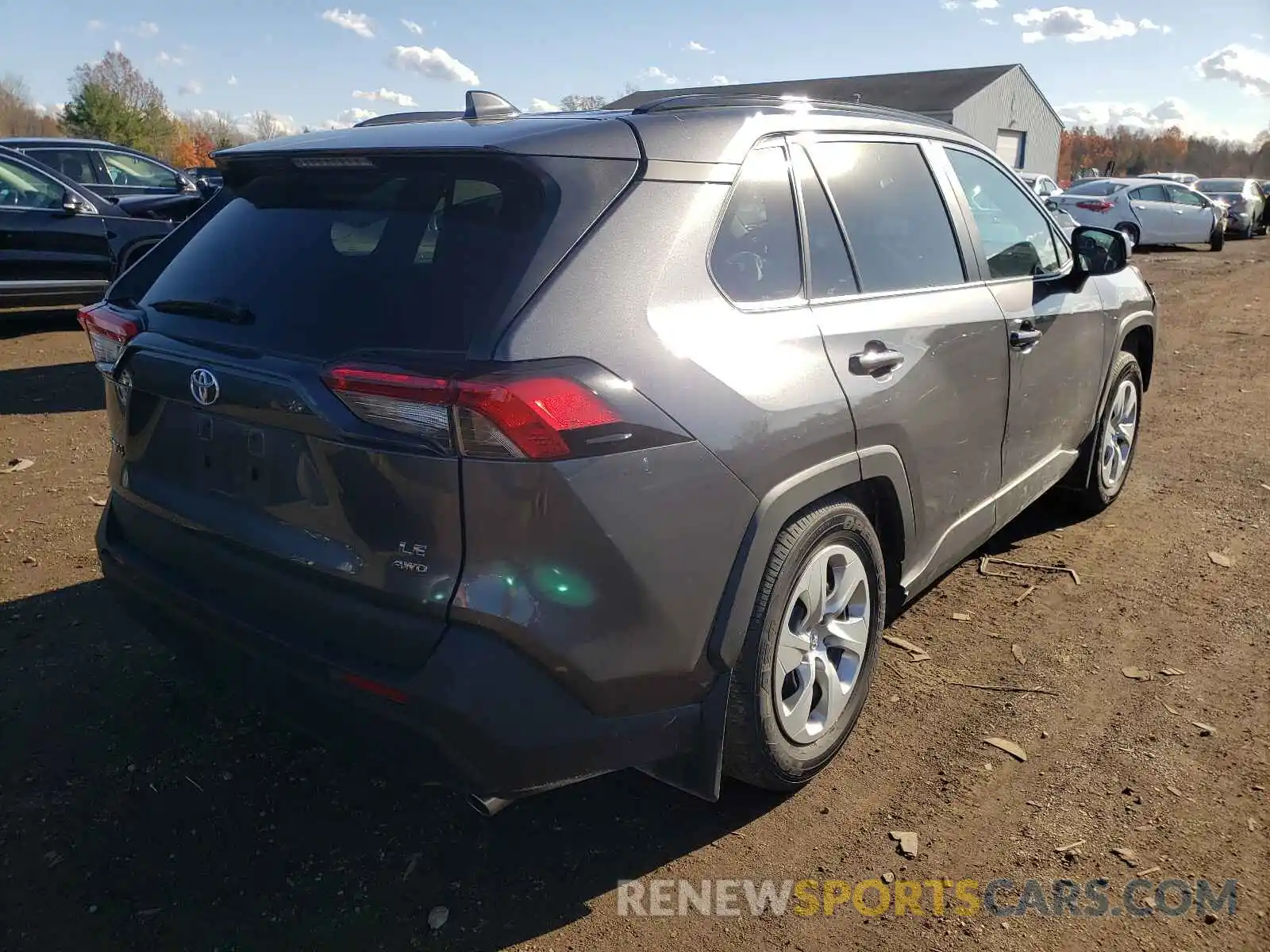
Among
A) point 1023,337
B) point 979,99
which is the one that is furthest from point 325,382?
point 979,99

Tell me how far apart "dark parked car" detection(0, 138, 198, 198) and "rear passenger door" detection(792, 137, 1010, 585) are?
34.2ft

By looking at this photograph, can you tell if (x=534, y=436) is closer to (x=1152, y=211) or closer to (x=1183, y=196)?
(x=1152, y=211)

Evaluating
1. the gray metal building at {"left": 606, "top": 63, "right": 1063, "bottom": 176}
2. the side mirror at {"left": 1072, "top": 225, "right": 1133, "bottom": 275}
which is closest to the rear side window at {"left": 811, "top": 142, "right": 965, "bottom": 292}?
the side mirror at {"left": 1072, "top": 225, "right": 1133, "bottom": 275}

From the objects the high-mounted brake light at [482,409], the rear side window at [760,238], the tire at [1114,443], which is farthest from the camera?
the tire at [1114,443]

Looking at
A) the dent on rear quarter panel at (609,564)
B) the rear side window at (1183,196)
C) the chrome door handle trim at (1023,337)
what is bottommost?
the dent on rear quarter panel at (609,564)

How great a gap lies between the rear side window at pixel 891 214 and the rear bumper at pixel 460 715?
161cm

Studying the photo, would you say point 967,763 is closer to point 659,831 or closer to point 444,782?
point 659,831

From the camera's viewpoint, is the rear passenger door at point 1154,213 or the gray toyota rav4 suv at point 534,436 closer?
the gray toyota rav4 suv at point 534,436

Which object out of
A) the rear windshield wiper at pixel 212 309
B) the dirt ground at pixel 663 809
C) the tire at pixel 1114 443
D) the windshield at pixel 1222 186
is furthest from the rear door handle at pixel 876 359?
the windshield at pixel 1222 186

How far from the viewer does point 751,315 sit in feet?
8.34

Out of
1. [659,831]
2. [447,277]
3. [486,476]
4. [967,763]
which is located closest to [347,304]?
[447,277]

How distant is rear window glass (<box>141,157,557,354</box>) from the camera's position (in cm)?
214

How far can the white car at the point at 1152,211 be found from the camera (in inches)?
→ 866

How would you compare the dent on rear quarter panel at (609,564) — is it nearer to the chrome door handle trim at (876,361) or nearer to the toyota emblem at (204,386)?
the chrome door handle trim at (876,361)
